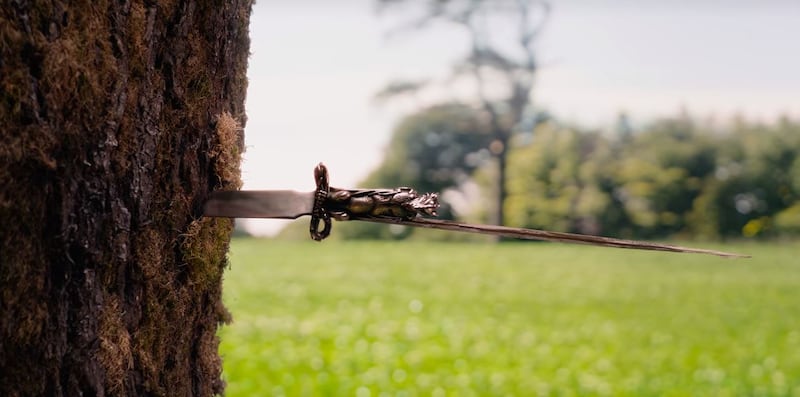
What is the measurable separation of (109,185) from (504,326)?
8283mm

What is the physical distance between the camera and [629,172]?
89.5 ft

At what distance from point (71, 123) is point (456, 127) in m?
26.5

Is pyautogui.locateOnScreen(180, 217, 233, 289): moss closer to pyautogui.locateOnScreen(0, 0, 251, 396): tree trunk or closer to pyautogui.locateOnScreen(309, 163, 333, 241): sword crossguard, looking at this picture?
pyautogui.locateOnScreen(0, 0, 251, 396): tree trunk

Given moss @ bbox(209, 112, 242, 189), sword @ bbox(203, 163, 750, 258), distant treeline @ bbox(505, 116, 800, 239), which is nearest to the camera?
sword @ bbox(203, 163, 750, 258)

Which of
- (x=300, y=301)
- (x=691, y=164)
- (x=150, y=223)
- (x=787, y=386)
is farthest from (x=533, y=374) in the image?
(x=691, y=164)

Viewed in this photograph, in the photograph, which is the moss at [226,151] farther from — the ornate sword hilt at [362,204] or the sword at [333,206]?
the ornate sword hilt at [362,204]

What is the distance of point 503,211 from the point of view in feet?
89.5

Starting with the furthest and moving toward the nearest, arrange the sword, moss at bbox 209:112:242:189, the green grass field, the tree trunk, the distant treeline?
1. the distant treeline
2. the green grass field
3. moss at bbox 209:112:242:189
4. the sword
5. the tree trunk

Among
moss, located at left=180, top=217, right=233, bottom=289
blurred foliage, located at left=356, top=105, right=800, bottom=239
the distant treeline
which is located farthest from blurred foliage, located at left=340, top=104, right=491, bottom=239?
moss, located at left=180, top=217, right=233, bottom=289

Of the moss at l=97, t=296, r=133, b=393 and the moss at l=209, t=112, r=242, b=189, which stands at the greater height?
the moss at l=209, t=112, r=242, b=189

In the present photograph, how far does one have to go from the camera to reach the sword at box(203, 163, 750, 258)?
59.6 inches

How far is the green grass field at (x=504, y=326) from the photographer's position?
6438 millimetres

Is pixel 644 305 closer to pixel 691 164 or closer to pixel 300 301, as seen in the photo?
pixel 300 301

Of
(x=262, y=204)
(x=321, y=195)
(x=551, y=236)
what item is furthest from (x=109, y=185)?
(x=551, y=236)
